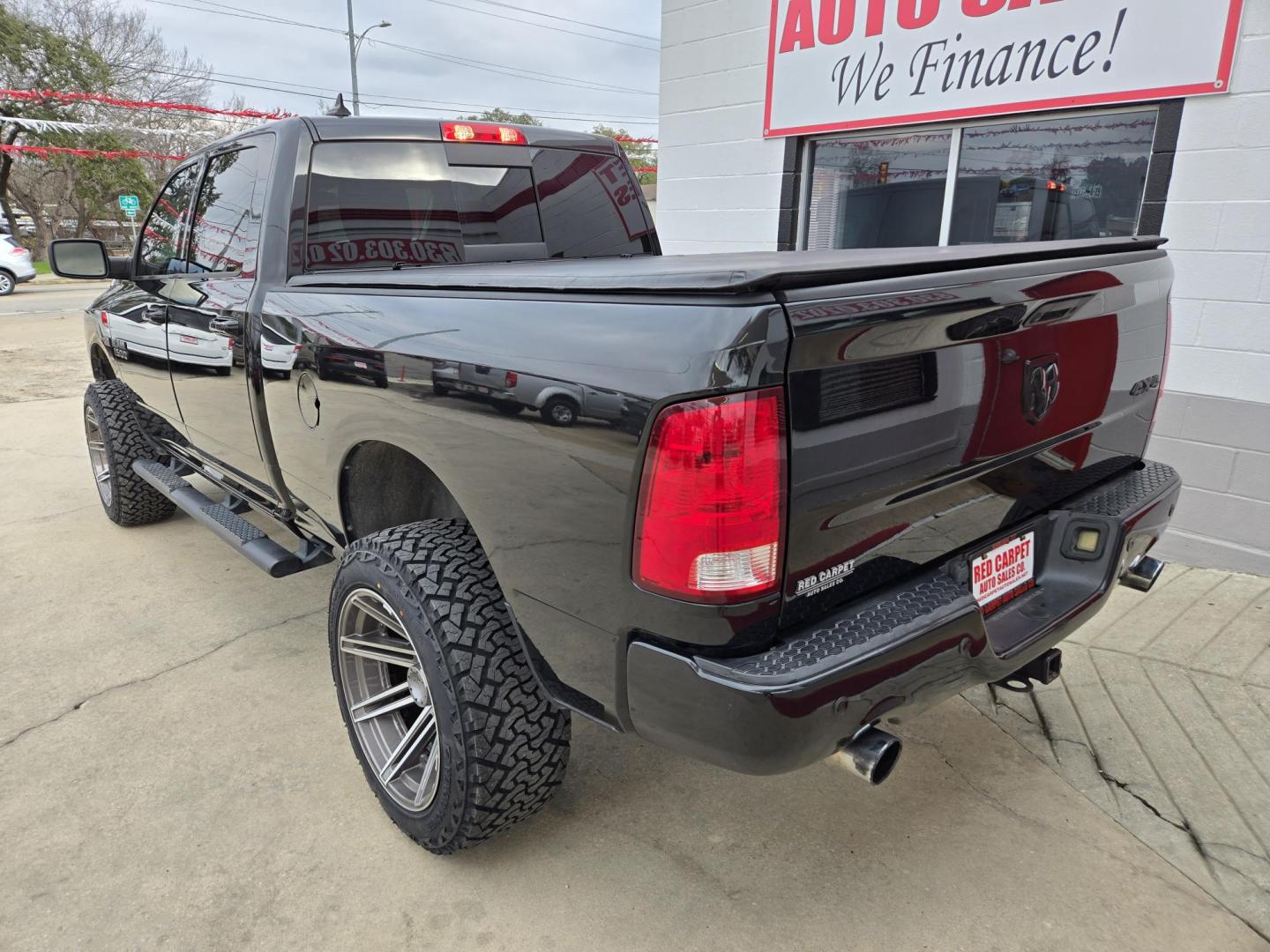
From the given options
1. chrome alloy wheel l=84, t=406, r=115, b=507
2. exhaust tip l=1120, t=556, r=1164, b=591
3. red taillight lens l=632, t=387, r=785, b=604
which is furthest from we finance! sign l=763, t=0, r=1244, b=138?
chrome alloy wheel l=84, t=406, r=115, b=507

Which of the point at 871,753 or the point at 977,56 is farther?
the point at 977,56

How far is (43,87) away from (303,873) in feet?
115

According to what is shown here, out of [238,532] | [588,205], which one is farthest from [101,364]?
[588,205]

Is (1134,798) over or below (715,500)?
below

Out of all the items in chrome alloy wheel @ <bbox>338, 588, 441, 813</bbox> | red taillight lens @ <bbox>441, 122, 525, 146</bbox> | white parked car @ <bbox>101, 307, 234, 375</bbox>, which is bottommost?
chrome alloy wheel @ <bbox>338, 588, 441, 813</bbox>

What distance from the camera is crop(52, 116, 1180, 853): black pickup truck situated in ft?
5.01

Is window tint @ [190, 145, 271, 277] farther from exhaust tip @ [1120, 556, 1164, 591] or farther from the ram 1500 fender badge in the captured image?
exhaust tip @ [1120, 556, 1164, 591]

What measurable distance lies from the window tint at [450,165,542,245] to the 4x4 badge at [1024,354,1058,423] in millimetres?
2125

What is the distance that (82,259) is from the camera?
13.4ft

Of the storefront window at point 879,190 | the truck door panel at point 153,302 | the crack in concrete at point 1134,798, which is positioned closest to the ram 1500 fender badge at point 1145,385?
the crack in concrete at point 1134,798

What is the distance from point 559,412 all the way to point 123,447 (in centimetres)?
372

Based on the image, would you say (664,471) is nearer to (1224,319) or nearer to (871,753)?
(871,753)

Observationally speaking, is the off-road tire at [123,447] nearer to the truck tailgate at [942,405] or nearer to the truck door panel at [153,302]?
the truck door panel at [153,302]

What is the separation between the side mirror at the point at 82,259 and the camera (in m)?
3.98
